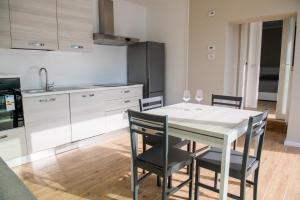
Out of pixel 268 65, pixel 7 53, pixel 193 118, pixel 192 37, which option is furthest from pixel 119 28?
pixel 268 65

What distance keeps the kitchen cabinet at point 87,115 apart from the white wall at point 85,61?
23.3 inches

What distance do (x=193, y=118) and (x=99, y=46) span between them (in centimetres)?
291

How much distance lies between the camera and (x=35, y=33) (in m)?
2.95

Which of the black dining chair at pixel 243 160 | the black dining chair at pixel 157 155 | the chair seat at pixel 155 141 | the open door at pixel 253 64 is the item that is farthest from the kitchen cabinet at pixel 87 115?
the open door at pixel 253 64

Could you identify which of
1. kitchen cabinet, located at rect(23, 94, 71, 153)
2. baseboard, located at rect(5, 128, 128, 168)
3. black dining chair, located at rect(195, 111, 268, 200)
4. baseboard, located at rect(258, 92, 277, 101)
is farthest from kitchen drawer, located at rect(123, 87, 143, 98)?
baseboard, located at rect(258, 92, 277, 101)

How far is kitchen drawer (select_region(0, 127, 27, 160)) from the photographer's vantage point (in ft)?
8.68

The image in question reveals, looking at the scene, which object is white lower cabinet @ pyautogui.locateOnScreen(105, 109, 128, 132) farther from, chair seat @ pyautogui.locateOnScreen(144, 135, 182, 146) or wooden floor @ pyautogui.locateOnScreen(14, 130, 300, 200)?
chair seat @ pyautogui.locateOnScreen(144, 135, 182, 146)

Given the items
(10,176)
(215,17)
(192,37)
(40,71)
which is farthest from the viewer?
(192,37)

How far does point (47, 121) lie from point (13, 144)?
0.48 meters

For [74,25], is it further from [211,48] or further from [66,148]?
[211,48]

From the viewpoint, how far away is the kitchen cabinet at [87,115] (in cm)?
330

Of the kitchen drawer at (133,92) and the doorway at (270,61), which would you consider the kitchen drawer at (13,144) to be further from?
the doorway at (270,61)

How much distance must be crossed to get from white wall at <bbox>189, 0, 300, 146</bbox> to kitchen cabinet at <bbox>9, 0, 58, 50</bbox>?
8.48 feet

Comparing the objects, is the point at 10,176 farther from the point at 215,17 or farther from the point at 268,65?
the point at 268,65
